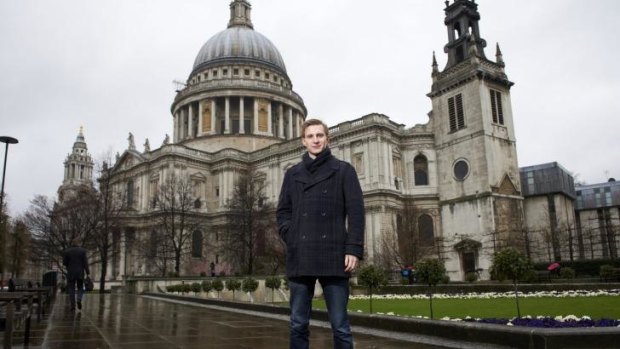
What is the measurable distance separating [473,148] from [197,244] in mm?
33533

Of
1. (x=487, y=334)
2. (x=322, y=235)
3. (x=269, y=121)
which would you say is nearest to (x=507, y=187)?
(x=269, y=121)

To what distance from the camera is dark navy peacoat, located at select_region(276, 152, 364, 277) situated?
4.88 metres

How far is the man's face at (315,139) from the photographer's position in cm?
534

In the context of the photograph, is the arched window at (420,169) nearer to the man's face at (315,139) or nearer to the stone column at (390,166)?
the stone column at (390,166)

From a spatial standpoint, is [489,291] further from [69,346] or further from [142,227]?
[142,227]

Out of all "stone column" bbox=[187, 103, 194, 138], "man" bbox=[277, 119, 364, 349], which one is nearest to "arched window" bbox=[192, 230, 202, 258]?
"stone column" bbox=[187, 103, 194, 138]

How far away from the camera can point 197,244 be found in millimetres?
61438

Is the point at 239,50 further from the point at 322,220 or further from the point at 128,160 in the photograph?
the point at 322,220

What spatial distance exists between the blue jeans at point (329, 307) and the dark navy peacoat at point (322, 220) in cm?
15

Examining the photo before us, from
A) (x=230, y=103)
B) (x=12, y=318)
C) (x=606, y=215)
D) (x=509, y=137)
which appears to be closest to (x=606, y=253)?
(x=606, y=215)

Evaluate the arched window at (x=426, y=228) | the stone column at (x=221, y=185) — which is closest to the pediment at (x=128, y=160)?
the stone column at (x=221, y=185)

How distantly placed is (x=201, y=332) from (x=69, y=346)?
263 cm

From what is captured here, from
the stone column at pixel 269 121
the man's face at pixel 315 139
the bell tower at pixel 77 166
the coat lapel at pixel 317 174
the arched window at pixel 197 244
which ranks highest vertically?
the bell tower at pixel 77 166

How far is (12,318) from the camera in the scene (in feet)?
23.1
